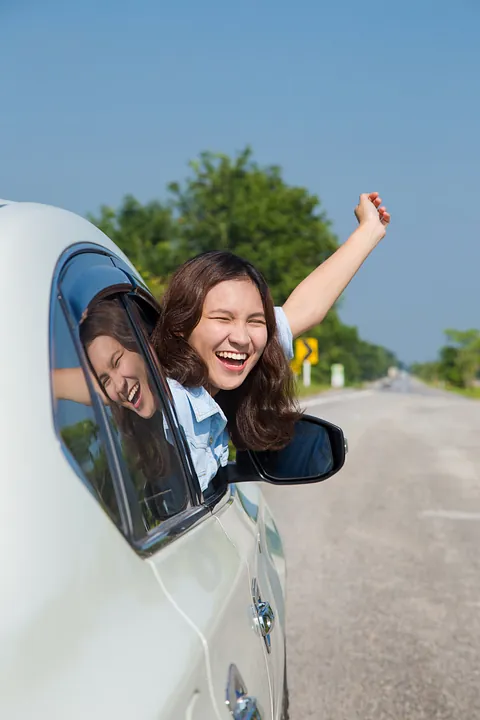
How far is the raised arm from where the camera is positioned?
11.3 feet

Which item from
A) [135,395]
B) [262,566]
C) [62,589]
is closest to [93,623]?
[62,589]

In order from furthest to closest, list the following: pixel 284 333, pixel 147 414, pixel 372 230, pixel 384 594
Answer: pixel 384 594 < pixel 372 230 < pixel 284 333 < pixel 147 414

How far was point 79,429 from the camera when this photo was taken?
1348 millimetres

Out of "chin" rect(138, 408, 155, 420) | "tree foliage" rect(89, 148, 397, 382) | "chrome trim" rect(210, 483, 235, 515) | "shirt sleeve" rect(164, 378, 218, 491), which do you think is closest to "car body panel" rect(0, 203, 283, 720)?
"chin" rect(138, 408, 155, 420)

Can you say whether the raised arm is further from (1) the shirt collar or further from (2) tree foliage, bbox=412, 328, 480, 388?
(2) tree foliage, bbox=412, 328, 480, 388

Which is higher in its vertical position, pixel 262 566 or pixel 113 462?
pixel 113 462

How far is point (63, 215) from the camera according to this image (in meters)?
1.60

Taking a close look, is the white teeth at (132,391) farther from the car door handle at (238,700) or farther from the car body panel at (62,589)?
the car door handle at (238,700)

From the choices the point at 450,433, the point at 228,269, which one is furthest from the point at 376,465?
the point at 228,269

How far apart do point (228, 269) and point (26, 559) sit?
174cm

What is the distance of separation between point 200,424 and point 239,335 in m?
0.31

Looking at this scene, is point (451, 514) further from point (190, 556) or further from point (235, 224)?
point (235, 224)

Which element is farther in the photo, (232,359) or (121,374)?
(232,359)

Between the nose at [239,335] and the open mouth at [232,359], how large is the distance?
4cm
